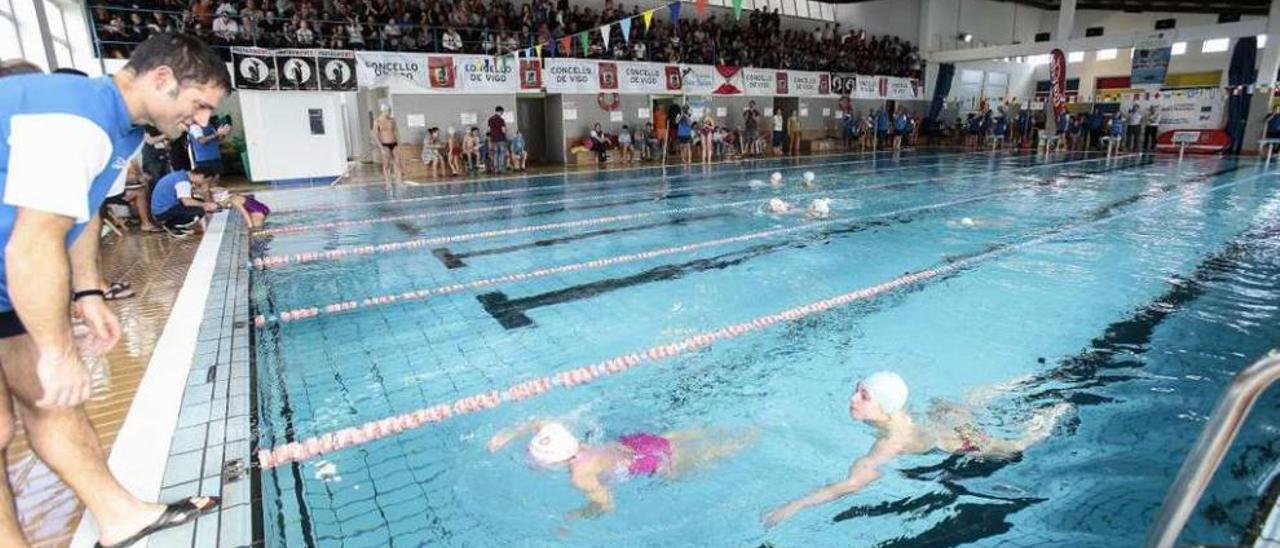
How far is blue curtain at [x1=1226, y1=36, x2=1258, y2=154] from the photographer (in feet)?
65.1

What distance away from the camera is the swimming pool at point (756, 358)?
2.62 m

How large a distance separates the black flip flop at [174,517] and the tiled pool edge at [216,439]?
0.09ft

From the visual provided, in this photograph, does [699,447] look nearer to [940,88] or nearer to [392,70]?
[392,70]

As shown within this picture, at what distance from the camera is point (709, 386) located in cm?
376

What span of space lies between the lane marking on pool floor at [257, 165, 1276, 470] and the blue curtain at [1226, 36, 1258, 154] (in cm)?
2134

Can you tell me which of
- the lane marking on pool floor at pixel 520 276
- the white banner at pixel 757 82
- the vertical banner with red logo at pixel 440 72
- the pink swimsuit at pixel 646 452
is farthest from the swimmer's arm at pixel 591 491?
the white banner at pixel 757 82

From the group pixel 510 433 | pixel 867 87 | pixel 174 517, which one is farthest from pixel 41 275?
pixel 867 87

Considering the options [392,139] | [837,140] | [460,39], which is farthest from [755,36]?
[392,139]

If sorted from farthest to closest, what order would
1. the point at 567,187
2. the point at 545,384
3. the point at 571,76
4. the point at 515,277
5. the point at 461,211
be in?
the point at 571,76
the point at 567,187
the point at 461,211
the point at 515,277
the point at 545,384

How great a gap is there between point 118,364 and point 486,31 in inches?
555

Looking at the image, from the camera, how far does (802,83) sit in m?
22.4

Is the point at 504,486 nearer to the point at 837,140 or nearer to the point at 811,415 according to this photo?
the point at 811,415

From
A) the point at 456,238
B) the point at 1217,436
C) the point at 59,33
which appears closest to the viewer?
the point at 1217,436

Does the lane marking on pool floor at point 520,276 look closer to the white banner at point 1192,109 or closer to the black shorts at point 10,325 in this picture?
the black shorts at point 10,325
